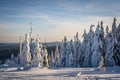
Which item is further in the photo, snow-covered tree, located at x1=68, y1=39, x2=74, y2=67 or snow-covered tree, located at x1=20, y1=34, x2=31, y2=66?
snow-covered tree, located at x1=68, y1=39, x2=74, y2=67

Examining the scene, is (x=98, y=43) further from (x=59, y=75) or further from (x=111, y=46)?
(x=59, y=75)

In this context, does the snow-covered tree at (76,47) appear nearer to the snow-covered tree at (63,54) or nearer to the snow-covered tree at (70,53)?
the snow-covered tree at (70,53)

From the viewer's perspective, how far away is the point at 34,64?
252 feet

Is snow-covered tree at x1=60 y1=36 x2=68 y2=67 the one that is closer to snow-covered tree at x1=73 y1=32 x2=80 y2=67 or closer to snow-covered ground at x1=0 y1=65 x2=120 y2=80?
snow-covered tree at x1=73 y1=32 x2=80 y2=67

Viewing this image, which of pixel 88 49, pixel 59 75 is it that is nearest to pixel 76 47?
pixel 88 49

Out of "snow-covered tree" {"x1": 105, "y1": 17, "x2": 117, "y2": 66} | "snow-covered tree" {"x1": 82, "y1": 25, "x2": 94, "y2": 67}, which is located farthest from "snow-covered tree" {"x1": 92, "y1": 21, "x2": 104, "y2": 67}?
"snow-covered tree" {"x1": 82, "y1": 25, "x2": 94, "y2": 67}

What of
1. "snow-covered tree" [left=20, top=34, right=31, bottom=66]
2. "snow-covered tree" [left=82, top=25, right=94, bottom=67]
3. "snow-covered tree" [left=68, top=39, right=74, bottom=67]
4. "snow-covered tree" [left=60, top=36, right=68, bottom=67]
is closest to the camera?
"snow-covered tree" [left=20, top=34, right=31, bottom=66]

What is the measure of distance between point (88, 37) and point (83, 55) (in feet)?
21.8

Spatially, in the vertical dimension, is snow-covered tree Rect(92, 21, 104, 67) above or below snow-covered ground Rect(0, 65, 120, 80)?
above

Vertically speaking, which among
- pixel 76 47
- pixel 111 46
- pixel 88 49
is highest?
pixel 111 46

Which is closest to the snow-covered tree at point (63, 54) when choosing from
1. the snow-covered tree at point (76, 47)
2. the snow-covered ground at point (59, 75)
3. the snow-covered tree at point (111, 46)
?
the snow-covered tree at point (76, 47)

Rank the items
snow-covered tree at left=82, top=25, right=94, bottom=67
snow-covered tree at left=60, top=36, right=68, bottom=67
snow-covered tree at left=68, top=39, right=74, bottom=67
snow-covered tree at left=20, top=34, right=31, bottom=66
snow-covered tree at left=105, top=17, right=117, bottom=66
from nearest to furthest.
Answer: snow-covered tree at left=105, top=17, right=117, bottom=66, snow-covered tree at left=20, top=34, right=31, bottom=66, snow-covered tree at left=82, top=25, right=94, bottom=67, snow-covered tree at left=68, top=39, right=74, bottom=67, snow-covered tree at left=60, top=36, right=68, bottom=67

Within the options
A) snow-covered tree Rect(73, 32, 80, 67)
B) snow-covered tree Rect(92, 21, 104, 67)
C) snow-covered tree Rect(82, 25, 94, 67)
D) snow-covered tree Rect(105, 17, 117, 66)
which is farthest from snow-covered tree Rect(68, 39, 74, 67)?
snow-covered tree Rect(105, 17, 117, 66)

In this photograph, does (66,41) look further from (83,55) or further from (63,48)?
(83,55)
